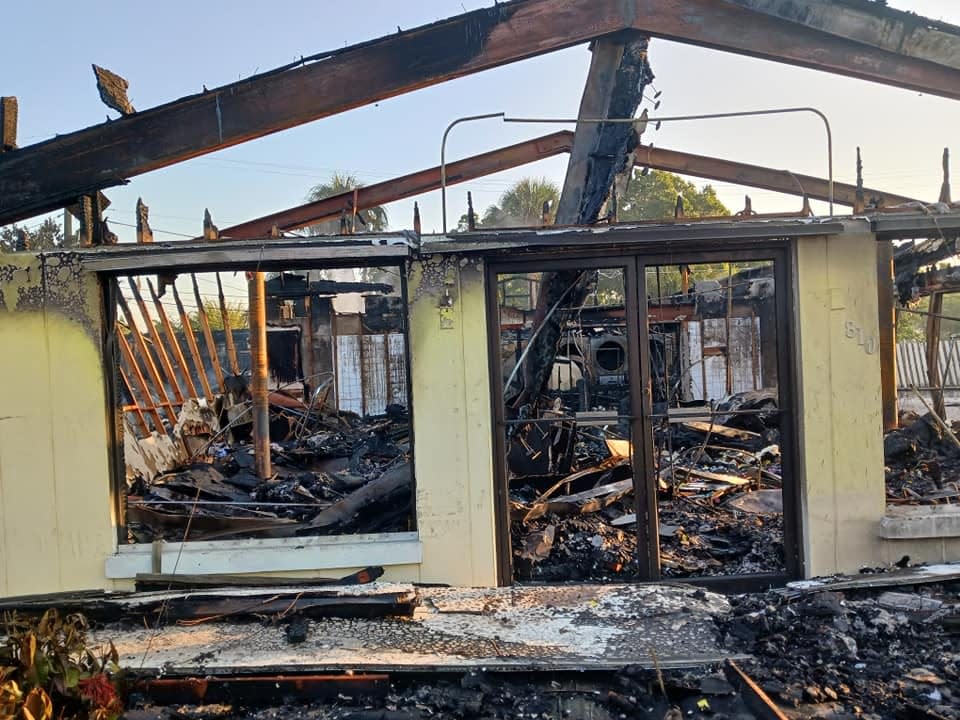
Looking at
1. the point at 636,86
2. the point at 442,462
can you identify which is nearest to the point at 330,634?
the point at 442,462

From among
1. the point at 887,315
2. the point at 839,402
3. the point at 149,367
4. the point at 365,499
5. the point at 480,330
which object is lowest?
the point at 365,499

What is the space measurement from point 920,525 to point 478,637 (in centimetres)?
354

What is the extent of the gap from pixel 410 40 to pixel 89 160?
2889mm

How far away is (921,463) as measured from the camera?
944 cm

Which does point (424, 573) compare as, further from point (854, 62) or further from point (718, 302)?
point (718, 302)

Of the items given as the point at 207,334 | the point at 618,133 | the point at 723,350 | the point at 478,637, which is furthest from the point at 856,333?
the point at 723,350

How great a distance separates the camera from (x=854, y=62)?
604 cm

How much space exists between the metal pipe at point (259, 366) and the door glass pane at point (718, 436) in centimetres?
516

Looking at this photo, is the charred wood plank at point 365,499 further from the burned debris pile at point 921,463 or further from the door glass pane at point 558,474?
the burned debris pile at point 921,463

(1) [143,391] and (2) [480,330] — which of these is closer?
(2) [480,330]

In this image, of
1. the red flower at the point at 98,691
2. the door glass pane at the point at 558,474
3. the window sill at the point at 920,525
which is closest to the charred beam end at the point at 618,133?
the door glass pane at the point at 558,474

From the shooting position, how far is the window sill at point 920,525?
17.4ft

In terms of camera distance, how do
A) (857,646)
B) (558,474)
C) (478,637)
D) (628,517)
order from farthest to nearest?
(558,474) → (628,517) → (478,637) → (857,646)

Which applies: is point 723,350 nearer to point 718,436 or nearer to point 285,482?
point 718,436
